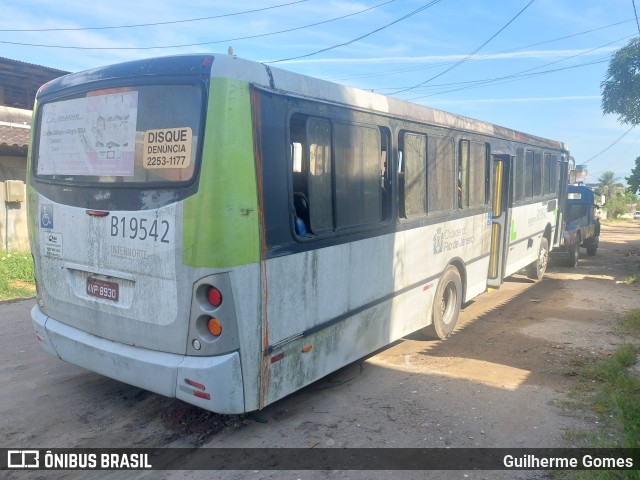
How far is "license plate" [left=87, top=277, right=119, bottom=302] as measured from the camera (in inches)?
156

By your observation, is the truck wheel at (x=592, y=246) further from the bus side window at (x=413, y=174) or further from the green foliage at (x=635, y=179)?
the bus side window at (x=413, y=174)

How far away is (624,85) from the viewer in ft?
84.6

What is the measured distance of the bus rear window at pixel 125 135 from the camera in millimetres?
3564

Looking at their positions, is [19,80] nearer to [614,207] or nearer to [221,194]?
[221,194]

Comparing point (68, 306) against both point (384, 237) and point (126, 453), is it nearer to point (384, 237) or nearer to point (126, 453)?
point (126, 453)

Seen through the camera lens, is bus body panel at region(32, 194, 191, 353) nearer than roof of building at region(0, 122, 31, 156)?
Yes

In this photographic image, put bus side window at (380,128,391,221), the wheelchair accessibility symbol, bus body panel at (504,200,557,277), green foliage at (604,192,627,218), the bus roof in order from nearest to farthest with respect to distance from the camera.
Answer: the bus roof, the wheelchair accessibility symbol, bus side window at (380,128,391,221), bus body panel at (504,200,557,277), green foliage at (604,192,627,218)

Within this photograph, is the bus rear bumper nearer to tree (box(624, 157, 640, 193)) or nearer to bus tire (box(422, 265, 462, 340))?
bus tire (box(422, 265, 462, 340))

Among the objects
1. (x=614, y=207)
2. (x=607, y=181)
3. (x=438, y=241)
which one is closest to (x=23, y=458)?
(x=438, y=241)

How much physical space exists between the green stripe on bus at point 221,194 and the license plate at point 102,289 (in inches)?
33.0

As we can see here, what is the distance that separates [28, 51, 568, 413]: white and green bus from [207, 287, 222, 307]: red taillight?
0.5 inches

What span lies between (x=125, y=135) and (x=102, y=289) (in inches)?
47.2

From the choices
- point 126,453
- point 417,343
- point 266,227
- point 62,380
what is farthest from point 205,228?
point 417,343

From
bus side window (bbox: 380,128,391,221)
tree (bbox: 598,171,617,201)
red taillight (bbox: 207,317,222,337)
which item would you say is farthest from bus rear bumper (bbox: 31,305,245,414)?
tree (bbox: 598,171,617,201)
